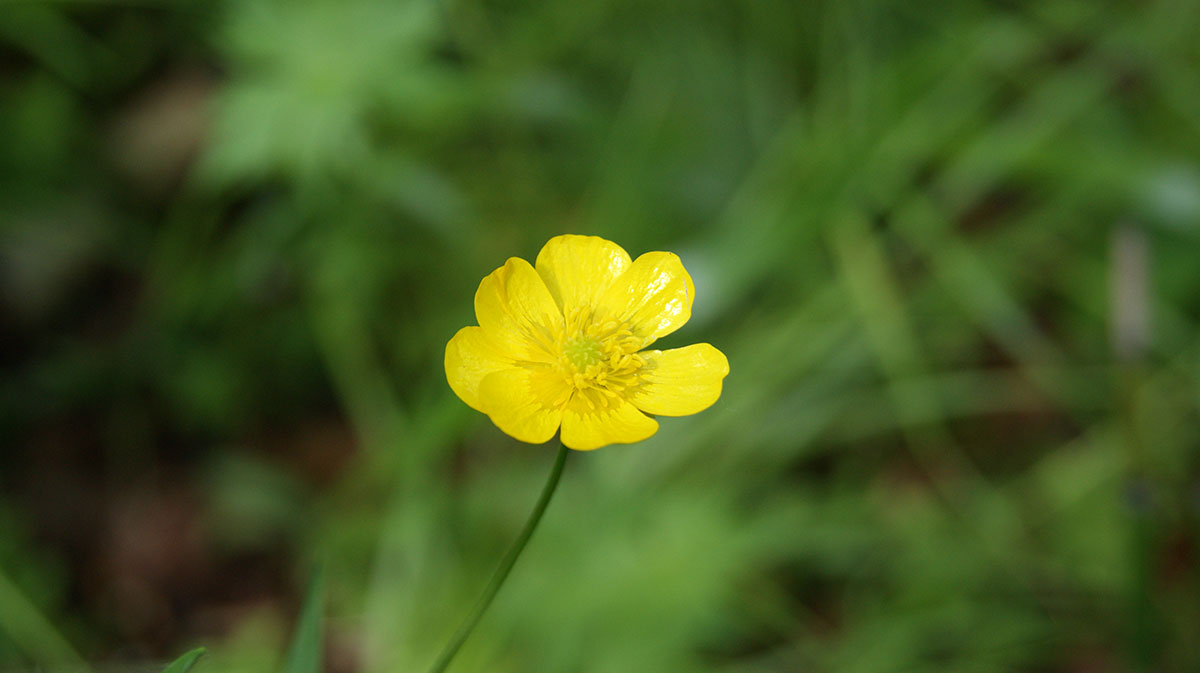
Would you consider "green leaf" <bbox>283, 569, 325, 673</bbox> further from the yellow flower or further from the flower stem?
the yellow flower

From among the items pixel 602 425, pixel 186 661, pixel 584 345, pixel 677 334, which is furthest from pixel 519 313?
pixel 677 334

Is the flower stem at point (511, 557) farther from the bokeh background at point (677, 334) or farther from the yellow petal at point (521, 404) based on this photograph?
the bokeh background at point (677, 334)

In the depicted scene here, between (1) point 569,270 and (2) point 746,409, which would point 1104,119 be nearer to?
(2) point 746,409

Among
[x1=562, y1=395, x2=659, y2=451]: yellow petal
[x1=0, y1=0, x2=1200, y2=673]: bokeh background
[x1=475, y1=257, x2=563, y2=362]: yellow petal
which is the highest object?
[x1=0, y1=0, x2=1200, y2=673]: bokeh background

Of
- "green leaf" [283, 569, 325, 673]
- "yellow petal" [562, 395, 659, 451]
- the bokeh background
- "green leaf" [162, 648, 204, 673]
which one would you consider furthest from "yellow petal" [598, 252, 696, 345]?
the bokeh background

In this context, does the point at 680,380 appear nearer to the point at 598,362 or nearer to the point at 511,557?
the point at 598,362

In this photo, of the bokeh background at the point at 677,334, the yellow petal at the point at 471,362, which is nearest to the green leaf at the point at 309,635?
the yellow petal at the point at 471,362
